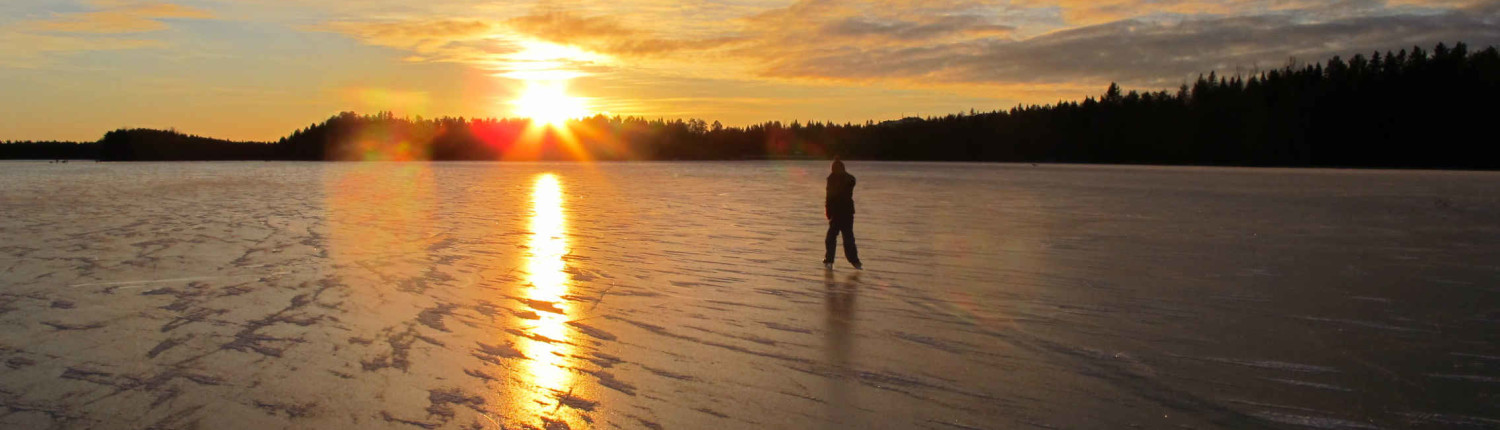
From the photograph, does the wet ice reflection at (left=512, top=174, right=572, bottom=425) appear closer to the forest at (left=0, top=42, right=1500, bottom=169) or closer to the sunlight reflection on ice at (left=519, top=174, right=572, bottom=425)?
the sunlight reflection on ice at (left=519, top=174, right=572, bottom=425)

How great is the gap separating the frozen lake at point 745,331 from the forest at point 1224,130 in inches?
3520

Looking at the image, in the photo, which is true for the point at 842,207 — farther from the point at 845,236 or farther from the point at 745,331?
the point at 745,331

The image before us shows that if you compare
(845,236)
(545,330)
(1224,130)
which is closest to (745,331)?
(545,330)

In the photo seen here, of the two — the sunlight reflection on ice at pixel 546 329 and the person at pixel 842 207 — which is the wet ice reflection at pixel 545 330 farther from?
the person at pixel 842 207

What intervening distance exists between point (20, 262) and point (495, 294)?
7.26 metres

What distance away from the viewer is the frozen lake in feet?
18.0

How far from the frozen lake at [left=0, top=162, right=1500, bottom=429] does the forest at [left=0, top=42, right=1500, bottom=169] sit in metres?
89.4

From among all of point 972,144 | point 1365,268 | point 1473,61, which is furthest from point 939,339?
point 972,144

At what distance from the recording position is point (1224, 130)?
112 meters

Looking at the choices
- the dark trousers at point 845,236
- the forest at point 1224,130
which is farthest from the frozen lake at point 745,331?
the forest at point 1224,130

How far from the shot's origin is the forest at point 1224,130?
294 feet

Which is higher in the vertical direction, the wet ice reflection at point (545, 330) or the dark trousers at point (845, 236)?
the dark trousers at point (845, 236)

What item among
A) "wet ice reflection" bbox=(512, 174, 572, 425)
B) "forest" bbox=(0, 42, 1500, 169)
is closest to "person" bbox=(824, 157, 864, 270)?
"wet ice reflection" bbox=(512, 174, 572, 425)

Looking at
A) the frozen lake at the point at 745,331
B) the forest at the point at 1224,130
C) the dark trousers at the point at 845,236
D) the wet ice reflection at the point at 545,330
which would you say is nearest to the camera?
the frozen lake at the point at 745,331
